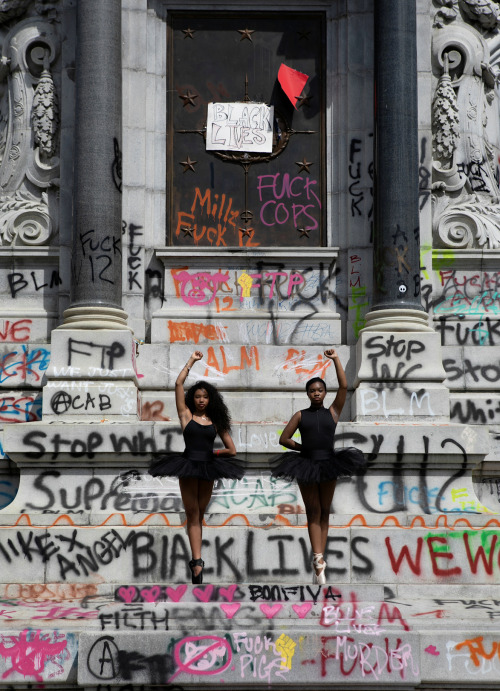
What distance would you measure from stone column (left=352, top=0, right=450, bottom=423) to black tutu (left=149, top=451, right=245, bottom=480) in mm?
3893

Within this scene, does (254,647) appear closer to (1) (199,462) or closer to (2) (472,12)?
(1) (199,462)

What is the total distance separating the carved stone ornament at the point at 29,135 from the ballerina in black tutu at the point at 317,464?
694 cm

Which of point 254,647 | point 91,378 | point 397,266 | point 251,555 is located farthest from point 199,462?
point 397,266

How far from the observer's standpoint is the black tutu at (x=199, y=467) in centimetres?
1020

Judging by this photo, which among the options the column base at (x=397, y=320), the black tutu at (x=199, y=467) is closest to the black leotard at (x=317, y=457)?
the black tutu at (x=199, y=467)

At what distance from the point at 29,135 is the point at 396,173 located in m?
5.71

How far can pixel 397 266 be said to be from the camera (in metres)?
14.9

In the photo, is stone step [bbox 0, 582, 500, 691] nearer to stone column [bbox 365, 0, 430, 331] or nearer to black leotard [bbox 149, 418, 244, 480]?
black leotard [bbox 149, 418, 244, 480]

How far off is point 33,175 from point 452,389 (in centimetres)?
714

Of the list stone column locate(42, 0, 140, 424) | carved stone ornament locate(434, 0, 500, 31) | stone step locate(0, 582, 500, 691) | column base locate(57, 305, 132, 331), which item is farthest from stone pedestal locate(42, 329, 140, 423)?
carved stone ornament locate(434, 0, 500, 31)

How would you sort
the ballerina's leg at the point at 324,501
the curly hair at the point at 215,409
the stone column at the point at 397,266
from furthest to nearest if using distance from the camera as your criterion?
the stone column at the point at 397,266 < the curly hair at the point at 215,409 < the ballerina's leg at the point at 324,501

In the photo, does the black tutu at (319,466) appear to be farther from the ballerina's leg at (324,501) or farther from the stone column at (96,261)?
the stone column at (96,261)

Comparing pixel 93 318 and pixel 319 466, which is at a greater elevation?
pixel 93 318

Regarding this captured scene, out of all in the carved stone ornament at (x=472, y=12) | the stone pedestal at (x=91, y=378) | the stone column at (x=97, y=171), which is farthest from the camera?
the carved stone ornament at (x=472, y=12)
